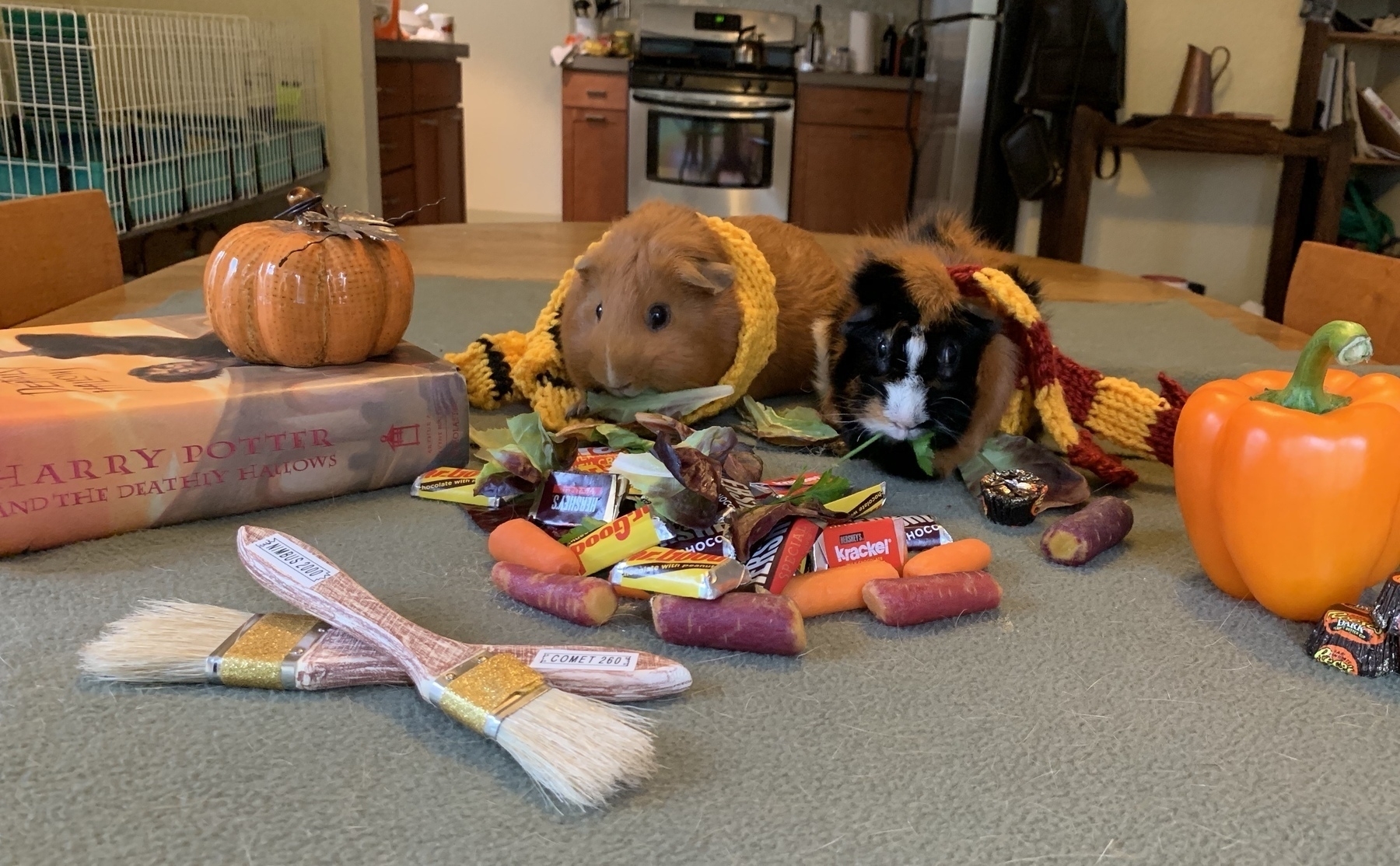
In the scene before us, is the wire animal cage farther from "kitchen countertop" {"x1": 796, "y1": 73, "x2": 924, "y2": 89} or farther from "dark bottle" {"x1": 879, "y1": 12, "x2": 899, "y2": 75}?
"dark bottle" {"x1": 879, "y1": 12, "x2": 899, "y2": 75}

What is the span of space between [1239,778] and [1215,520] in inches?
10.2

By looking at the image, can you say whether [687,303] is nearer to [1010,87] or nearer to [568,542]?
[568,542]

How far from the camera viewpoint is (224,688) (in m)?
0.55

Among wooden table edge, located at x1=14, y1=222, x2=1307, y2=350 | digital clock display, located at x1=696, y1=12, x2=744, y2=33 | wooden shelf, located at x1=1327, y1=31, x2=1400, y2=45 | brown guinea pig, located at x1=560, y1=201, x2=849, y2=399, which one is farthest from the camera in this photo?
digital clock display, located at x1=696, y1=12, x2=744, y2=33

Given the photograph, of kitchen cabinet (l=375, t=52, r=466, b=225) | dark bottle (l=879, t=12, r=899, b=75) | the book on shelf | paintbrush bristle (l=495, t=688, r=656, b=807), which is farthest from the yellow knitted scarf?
dark bottle (l=879, t=12, r=899, b=75)

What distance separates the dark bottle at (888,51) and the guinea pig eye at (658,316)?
3.77 m

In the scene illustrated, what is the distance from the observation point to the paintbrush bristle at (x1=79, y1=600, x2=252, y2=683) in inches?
21.4

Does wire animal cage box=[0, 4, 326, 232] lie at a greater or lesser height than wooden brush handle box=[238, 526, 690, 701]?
greater

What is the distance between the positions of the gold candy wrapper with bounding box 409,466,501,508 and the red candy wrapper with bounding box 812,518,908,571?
299 mm

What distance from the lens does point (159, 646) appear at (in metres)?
0.55

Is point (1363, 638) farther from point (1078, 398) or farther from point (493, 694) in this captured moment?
point (493, 694)

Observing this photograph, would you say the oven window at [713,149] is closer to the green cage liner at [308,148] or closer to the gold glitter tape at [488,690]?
the green cage liner at [308,148]

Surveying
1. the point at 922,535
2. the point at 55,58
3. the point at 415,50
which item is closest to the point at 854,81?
the point at 415,50

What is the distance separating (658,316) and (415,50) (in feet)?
9.54
